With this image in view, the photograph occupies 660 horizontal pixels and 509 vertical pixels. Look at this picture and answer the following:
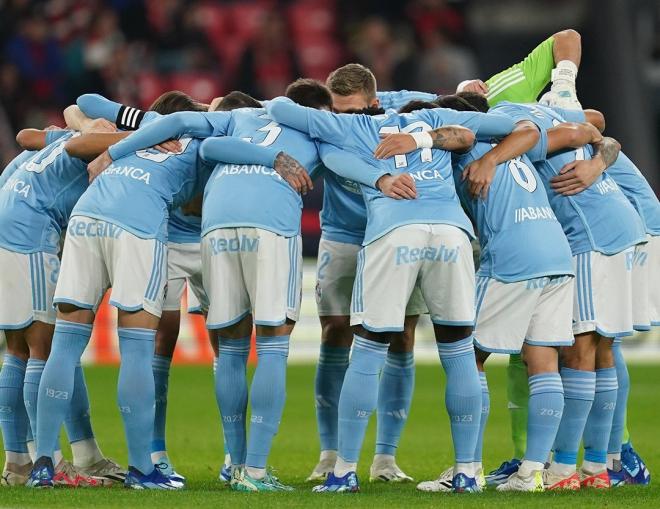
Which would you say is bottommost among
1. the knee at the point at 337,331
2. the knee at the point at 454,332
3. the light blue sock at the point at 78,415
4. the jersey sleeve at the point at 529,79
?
the light blue sock at the point at 78,415

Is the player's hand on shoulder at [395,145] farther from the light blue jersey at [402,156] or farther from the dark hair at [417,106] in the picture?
the dark hair at [417,106]

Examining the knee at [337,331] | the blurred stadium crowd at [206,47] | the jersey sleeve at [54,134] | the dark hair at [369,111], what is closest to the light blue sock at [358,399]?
the knee at [337,331]

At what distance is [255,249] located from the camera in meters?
7.21

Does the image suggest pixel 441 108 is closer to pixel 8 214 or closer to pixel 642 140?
pixel 8 214

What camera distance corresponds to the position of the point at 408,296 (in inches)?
282

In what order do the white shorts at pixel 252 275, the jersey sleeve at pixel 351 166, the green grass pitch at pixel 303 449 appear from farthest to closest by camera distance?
1. the jersey sleeve at pixel 351 166
2. the white shorts at pixel 252 275
3. the green grass pitch at pixel 303 449

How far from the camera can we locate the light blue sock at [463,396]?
713cm

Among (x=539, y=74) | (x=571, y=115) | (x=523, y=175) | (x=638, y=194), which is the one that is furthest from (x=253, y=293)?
(x=539, y=74)

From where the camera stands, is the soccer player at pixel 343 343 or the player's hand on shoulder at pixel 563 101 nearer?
the soccer player at pixel 343 343

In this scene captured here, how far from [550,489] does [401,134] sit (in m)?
2.12

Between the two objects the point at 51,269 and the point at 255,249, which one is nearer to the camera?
the point at 255,249

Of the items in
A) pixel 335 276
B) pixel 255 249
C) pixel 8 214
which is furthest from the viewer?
pixel 335 276

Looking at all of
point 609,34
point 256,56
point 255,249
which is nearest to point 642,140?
point 609,34

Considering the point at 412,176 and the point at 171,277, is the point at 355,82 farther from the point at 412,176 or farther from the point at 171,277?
the point at 171,277
